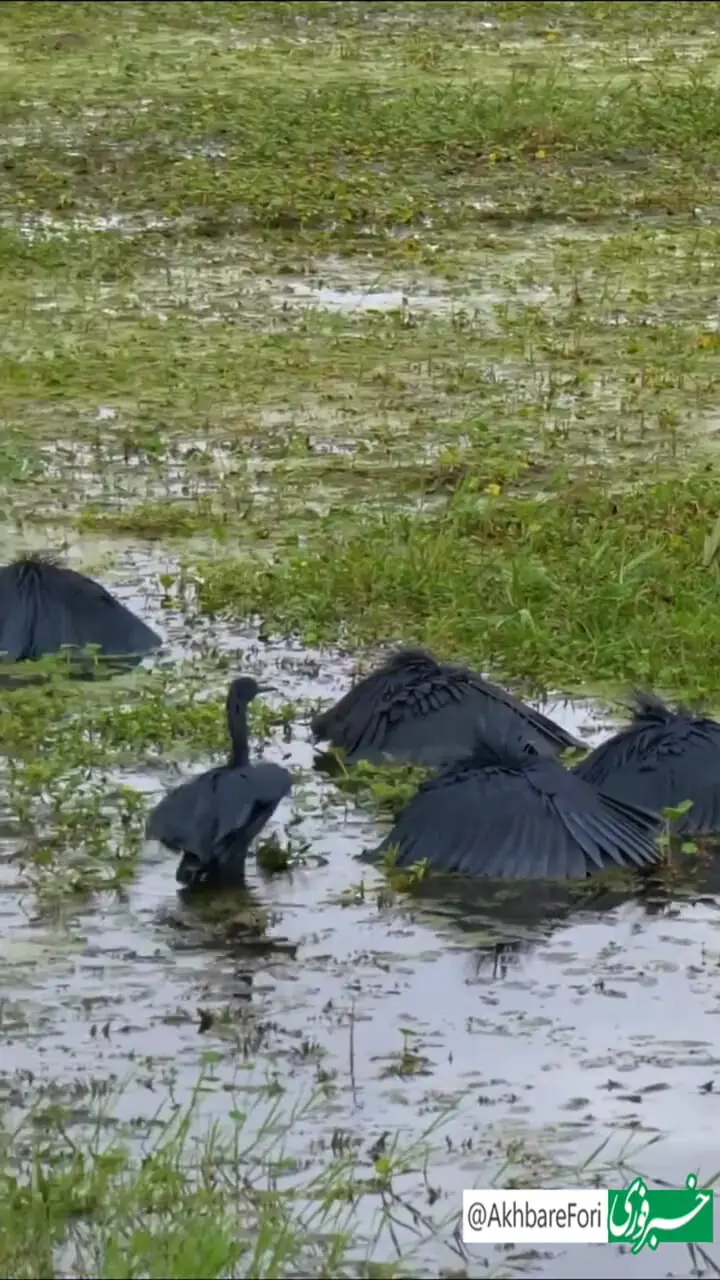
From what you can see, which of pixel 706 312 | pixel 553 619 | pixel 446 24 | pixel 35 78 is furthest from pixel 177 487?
pixel 446 24

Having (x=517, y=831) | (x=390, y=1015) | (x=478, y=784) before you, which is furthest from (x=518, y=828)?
(x=390, y=1015)

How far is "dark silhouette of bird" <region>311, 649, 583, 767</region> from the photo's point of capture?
6.59m

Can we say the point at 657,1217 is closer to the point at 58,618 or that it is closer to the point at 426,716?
the point at 426,716

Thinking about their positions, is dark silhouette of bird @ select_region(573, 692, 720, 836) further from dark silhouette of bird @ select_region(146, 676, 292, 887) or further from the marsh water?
dark silhouette of bird @ select_region(146, 676, 292, 887)

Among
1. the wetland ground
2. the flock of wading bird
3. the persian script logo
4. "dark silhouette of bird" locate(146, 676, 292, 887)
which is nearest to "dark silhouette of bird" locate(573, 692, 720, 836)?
the flock of wading bird

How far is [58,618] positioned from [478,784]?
1.68 metres

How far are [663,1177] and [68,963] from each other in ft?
4.61

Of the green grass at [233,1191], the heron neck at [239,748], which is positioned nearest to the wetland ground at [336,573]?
the green grass at [233,1191]

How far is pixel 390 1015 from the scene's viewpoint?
5250 mm

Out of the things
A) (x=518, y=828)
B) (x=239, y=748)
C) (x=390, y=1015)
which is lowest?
(x=390, y=1015)

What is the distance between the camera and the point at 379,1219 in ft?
14.5

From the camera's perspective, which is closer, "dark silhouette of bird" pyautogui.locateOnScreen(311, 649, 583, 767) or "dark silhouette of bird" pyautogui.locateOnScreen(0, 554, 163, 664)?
"dark silhouette of bird" pyautogui.locateOnScreen(311, 649, 583, 767)

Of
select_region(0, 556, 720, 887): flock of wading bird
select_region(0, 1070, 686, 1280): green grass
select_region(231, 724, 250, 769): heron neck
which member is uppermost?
select_region(231, 724, 250, 769): heron neck

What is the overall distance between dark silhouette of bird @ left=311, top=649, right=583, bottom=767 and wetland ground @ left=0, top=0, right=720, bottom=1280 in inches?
8.5
